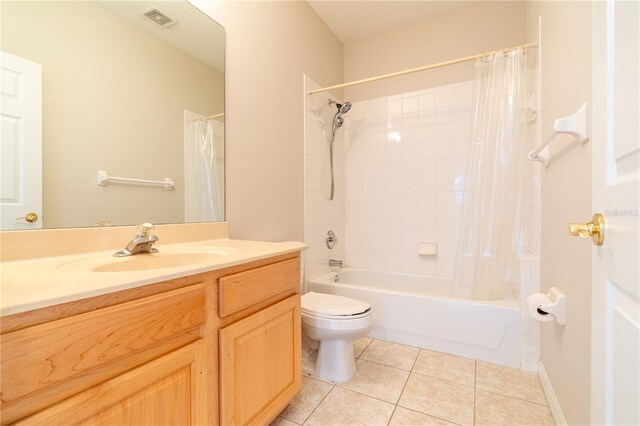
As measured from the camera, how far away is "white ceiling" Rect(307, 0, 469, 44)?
2283mm

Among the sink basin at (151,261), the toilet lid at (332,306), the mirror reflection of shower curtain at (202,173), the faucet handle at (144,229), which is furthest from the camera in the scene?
the toilet lid at (332,306)

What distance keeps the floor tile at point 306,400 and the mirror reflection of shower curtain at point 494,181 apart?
1.12 m

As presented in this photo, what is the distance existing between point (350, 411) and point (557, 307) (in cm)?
101

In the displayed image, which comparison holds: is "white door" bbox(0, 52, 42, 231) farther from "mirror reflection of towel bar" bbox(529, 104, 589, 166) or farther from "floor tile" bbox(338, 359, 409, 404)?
"mirror reflection of towel bar" bbox(529, 104, 589, 166)

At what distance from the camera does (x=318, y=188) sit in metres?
2.41

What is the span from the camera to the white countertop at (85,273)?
57 centimetres

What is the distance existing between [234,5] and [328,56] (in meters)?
1.13

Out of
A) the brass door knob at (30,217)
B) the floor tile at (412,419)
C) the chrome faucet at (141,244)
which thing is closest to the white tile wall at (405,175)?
the floor tile at (412,419)

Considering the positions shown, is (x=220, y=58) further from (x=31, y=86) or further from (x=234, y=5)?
(x=31, y=86)

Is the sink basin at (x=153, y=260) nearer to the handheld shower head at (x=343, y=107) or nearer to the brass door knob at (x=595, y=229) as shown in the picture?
the brass door knob at (x=595, y=229)

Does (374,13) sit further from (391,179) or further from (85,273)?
(85,273)

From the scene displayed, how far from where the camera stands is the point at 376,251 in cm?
271

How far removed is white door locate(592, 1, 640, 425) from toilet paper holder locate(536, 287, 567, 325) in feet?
1.97

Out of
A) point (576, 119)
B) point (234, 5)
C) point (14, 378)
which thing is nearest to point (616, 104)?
point (576, 119)
